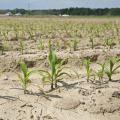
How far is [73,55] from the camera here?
752 centimetres

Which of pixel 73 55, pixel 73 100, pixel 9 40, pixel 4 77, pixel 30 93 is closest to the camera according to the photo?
pixel 73 100

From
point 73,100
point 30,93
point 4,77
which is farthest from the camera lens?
point 4,77

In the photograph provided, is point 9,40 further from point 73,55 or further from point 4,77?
point 4,77

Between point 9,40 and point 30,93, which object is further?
point 9,40

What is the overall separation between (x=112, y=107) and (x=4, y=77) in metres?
2.43

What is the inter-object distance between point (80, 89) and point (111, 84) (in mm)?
617

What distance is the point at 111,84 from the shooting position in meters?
5.54

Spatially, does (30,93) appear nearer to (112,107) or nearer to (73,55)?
(112,107)

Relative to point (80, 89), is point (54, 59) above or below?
above

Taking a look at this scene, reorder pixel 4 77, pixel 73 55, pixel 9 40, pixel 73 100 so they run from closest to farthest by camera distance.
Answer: pixel 73 100
pixel 4 77
pixel 73 55
pixel 9 40

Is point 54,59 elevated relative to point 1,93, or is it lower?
elevated

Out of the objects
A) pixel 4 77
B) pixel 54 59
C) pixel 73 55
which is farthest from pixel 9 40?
pixel 54 59

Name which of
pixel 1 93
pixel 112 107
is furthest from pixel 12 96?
pixel 112 107

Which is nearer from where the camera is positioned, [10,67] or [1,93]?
[1,93]
